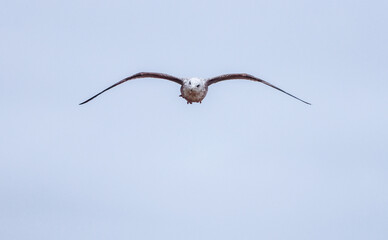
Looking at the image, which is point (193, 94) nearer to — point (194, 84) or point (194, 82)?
point (194, 84)

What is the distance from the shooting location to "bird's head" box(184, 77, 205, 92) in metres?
28.0

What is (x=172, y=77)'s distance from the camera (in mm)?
29203

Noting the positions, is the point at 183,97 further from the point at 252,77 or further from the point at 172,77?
the point at 252,77

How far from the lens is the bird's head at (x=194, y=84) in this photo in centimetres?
2800

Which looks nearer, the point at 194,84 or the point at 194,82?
the point at 194,84

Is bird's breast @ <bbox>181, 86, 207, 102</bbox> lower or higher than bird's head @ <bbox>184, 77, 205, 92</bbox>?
lower

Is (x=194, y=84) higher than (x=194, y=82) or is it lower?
lower

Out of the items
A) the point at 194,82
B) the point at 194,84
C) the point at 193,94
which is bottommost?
the point at 193,94

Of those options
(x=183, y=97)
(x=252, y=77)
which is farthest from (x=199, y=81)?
(x=252, y=77)

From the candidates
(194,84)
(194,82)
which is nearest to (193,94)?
(194,84)

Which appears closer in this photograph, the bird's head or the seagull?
the bird's head

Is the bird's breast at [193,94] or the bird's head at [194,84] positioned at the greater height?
the bird's head at [194,84]

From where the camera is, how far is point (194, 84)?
2808 cm

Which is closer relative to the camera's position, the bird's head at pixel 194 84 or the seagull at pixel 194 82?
the bird's head at pixel 194 84
